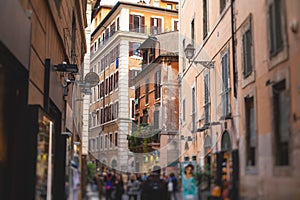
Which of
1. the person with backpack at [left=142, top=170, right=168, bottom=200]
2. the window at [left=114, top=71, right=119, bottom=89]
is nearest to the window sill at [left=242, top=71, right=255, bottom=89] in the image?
the person with backpack at [left=142, top=170, right=168, bottom=200]

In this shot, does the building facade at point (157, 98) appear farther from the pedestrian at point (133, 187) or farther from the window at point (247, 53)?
the window at point (247, 53)

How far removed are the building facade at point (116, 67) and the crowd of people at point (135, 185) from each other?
428mm

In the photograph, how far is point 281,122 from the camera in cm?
277

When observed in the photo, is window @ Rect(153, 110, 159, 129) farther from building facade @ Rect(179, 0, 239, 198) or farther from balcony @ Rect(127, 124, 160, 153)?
building facade @ Rect(179, 0, 239, 198)

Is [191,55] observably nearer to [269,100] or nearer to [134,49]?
[134,49]

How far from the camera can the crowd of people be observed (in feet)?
12.2

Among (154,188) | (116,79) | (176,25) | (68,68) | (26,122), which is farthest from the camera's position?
(68,68)

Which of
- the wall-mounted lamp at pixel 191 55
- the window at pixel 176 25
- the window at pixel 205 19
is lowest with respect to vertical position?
the wall-mounted lamp at pixel 191 55

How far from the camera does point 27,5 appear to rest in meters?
5.43

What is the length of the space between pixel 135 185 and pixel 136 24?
2.14m

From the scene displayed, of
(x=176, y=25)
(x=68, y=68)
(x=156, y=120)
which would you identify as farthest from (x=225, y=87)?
(x=68, y=68)

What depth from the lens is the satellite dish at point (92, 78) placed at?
4.99m

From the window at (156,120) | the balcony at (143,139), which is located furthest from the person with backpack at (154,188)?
the window at (156,120)

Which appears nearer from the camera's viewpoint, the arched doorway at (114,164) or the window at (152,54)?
the arched doorway at (114,164)
